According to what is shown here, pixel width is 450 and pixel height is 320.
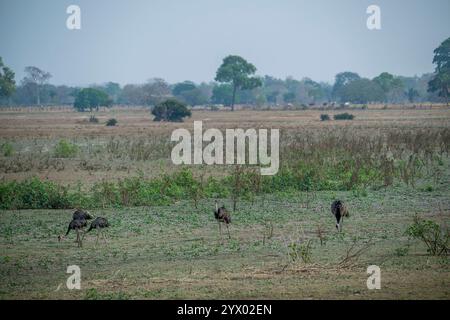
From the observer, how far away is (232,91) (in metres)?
106

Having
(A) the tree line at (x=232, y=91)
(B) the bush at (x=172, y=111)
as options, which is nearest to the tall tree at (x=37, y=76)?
(A) the tree line at (x=232, y=91)

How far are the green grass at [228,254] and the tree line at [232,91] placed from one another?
5771 centimetres

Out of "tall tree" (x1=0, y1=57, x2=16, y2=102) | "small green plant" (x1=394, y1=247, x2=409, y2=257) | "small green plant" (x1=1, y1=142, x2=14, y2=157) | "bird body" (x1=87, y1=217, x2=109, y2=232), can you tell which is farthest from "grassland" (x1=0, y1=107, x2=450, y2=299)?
"tall tree" (x1=0, y1=57, x2=16, y2=102)

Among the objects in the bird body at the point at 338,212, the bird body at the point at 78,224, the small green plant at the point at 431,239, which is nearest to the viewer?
the small green plant at the point at 431,239

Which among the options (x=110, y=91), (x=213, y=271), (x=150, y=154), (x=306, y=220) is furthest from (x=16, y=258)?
(x=110, y=91)

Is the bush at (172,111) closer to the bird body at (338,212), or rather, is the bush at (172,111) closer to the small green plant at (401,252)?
the bird body at (338,212)

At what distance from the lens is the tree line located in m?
82.0

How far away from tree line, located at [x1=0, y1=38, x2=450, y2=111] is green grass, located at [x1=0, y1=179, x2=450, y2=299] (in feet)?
189

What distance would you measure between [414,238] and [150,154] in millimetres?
16483

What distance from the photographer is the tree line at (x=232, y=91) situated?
8200 cm

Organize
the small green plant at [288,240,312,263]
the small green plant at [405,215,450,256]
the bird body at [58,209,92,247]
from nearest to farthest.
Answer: the small green plant at [288,240,312,263] → the small green plant at [405,215,450,256] → the bird body at [58,209,92,247]

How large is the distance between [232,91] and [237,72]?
1597 cm

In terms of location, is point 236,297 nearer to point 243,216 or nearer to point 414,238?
point 414,238

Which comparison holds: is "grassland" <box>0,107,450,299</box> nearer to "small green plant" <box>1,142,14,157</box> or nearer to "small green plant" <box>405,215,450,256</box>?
"small green plant" <box>405,215,450,256</box>
